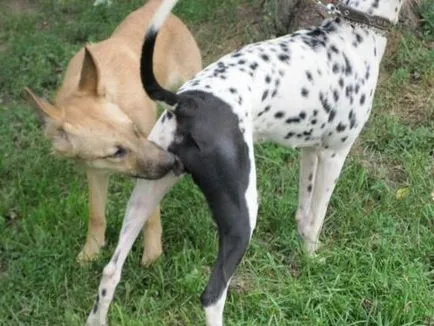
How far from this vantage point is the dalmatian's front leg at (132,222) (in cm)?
392

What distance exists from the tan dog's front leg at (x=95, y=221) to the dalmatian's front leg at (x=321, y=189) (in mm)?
1177

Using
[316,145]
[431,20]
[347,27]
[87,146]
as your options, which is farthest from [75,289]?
[431,20]

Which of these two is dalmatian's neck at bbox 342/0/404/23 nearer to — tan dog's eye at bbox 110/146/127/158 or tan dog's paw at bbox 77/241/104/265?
tan dog's eye at bbox 110/146/127/158

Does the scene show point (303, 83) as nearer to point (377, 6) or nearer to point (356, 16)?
point (356, 16)

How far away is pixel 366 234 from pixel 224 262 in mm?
1454

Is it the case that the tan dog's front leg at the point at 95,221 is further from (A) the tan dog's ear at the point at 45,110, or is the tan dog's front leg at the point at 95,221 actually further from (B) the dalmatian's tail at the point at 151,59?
(B) the dalmatian's tail at the point at 151,59

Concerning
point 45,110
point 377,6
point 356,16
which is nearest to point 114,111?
point 45,110

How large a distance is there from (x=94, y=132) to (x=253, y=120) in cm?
78

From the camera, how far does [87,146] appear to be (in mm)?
3877

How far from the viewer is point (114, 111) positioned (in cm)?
405

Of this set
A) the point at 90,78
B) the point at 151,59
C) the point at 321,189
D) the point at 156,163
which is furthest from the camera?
the point at 321,189

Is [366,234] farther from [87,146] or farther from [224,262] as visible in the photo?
[87,146]

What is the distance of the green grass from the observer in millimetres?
4199

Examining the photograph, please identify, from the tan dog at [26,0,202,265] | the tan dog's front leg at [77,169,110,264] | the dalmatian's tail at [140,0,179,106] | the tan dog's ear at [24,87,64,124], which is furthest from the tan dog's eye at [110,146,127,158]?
the tan dog's front leg at [77,169,110,264]
